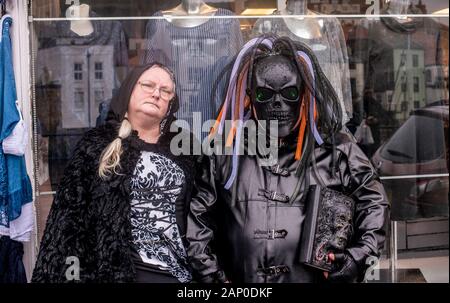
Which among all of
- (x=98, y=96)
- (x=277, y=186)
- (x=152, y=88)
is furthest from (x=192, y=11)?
(x=277, y=186)

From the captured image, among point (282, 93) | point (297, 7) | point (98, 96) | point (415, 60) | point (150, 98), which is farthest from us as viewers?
point (415, 60)

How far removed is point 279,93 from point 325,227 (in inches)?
23.9

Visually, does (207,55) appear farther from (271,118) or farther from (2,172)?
(2,172)

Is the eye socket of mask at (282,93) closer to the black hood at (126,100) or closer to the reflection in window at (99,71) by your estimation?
the black hood at (126,100)

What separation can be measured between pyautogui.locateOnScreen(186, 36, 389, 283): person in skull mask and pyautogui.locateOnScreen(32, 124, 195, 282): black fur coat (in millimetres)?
180

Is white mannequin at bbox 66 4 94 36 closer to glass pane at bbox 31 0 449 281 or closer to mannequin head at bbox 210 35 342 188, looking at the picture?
glass pane at bbox 31 0 449 281

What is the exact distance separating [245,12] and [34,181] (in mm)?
1350

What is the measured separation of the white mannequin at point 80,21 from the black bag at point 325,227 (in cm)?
141

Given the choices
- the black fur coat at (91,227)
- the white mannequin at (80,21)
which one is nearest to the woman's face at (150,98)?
the black fur coat at (91,227)

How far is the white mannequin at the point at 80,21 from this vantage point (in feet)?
11.4

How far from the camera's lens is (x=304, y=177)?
3033 mm

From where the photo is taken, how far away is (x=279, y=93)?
9.91ft

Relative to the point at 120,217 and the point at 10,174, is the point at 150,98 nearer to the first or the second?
the point at 120,217

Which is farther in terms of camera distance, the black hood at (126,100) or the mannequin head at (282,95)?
the black hood at (126,100)
